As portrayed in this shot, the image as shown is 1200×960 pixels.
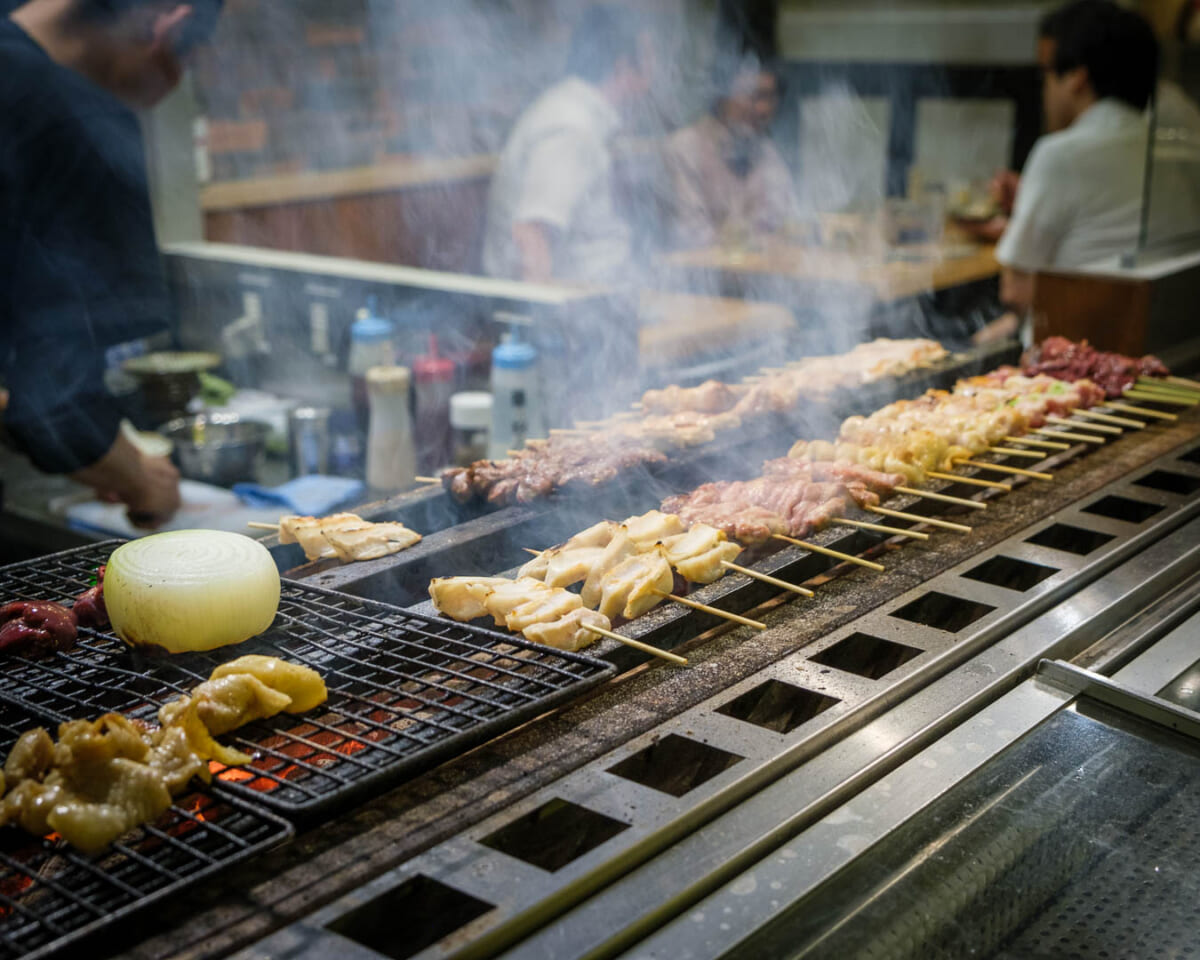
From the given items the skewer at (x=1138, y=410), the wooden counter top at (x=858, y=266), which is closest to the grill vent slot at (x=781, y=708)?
the skewer at (x=1138, y=410)

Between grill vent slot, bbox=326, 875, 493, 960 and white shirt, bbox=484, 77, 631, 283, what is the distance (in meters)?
5.85

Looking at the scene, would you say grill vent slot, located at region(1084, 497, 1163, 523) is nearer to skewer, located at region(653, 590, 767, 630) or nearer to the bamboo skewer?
the bamboo skewer

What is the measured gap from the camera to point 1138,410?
444 centimetres

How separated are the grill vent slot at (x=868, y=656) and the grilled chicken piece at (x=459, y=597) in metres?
0.83

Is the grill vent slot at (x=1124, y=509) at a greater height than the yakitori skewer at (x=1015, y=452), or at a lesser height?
lesser

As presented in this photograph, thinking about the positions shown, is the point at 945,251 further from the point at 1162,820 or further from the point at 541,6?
the point at 1162,820

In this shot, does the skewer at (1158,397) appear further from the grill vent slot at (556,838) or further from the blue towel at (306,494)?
the grill vent slot at (556,838)

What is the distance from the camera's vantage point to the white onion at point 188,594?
2.39 m

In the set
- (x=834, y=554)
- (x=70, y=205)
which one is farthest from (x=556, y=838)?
(x=70, y=205)

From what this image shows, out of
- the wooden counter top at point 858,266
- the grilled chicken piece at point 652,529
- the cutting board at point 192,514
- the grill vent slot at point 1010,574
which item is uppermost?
the wooden counter top at point 858,266

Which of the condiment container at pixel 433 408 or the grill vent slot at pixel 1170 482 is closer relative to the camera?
the grill vent slot at pixel 1170 482

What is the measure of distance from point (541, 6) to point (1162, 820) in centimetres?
872

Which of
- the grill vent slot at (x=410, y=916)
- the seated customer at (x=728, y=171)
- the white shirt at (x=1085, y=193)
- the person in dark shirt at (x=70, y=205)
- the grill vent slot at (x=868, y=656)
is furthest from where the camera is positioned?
the seated customer at (x=728, y=171)

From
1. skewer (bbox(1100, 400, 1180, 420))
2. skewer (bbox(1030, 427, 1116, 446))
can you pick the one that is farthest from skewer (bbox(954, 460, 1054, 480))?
skewer (bbox(1100, 400, 1180, 420))
